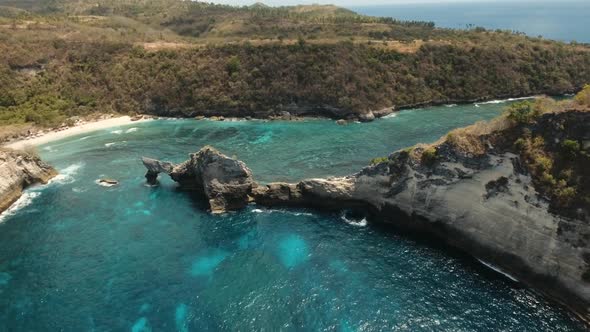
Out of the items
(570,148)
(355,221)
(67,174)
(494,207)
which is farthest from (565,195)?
(67,174)

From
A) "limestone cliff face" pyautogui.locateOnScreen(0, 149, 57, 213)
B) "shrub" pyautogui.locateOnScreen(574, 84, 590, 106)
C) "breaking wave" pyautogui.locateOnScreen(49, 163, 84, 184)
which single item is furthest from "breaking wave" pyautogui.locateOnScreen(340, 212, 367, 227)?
"limestone cliff face" pyautogui.locateOnScreen(0, 149, 57, 213)

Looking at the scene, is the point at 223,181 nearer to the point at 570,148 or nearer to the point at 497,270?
the point at 497,270

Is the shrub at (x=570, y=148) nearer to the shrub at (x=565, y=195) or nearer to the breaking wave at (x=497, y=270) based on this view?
the shrub at (x=565, y=195)

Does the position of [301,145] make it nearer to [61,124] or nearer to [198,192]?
[198,192]

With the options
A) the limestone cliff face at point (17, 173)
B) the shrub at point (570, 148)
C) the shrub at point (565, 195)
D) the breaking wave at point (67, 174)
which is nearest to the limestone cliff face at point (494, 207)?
the shrub at point (570, 148)

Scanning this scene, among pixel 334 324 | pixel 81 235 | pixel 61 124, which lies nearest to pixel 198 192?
pixel 81 235

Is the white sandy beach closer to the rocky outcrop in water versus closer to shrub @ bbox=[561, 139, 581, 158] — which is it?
the rocky outcrop in water

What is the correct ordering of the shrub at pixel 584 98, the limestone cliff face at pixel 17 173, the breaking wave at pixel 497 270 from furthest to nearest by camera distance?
the limestone cliff face at pixel 17 173 < the breaking wave at pixel 497 270 < the shrub at pixel 584 98
